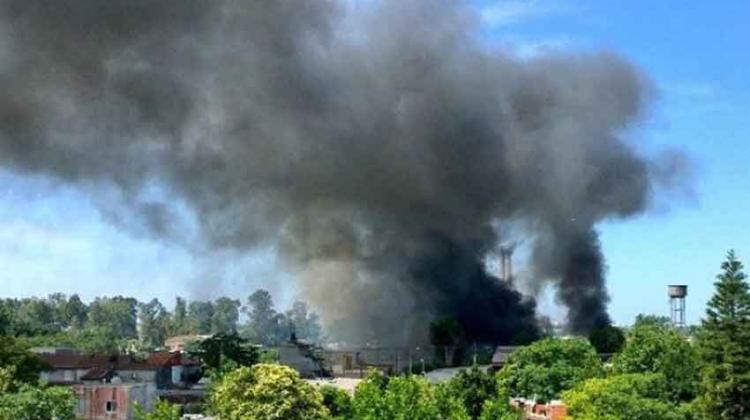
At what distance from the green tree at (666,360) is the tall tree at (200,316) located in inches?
3976

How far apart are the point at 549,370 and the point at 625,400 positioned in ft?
46.3

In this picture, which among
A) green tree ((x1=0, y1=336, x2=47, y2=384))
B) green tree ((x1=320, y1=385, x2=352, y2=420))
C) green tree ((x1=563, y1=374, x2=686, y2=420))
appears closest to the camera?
green tree ((x1=563, y1=374, x2=686, y2=420))

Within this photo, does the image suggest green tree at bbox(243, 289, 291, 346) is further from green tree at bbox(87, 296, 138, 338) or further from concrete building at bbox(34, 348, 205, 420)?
concrete building at bbox(34, 348, 205, 420)

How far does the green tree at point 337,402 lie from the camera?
32.9 meters

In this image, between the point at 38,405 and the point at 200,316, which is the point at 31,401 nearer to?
the point at 38,405

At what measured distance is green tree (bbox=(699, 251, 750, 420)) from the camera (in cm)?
2994

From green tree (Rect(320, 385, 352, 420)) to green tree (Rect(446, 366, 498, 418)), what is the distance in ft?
12.3

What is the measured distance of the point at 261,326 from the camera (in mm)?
147875

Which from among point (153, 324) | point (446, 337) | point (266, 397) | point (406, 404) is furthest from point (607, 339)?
point (153, 324)

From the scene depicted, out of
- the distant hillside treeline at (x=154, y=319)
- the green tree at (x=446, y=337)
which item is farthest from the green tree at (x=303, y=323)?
the green tree at (x=446, y=337)

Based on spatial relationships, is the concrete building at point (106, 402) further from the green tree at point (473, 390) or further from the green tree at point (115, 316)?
the green tree at point (115, 316)

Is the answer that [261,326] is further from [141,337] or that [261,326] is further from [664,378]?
[664,378]

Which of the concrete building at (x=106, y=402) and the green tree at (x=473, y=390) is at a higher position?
the green tree at (x=473, y=390)

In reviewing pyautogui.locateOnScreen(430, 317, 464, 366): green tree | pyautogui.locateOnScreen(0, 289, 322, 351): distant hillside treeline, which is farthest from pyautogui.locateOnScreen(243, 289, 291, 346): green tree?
pyautogui.locateOnScreen(430, 317, 464, 366): green tree
